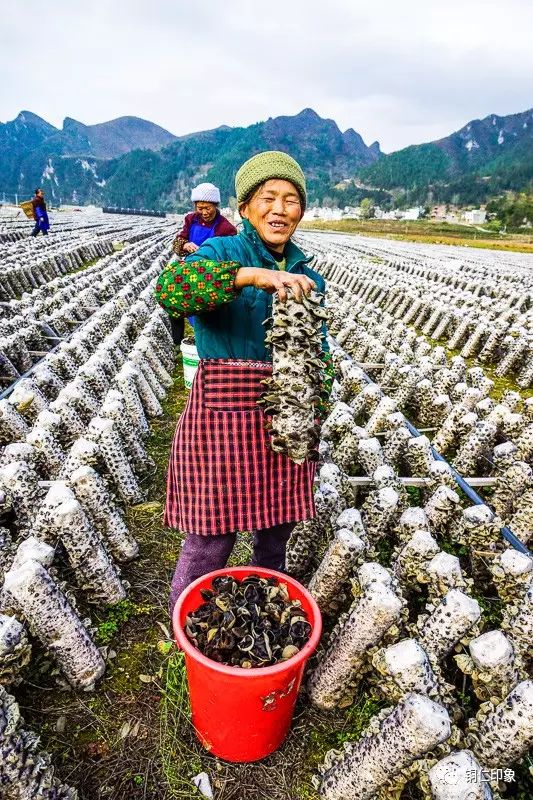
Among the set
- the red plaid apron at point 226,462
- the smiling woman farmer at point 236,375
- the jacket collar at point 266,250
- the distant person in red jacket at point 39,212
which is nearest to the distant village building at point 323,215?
the distant person in red jacket at point 39,212

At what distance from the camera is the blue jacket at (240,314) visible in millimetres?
2121

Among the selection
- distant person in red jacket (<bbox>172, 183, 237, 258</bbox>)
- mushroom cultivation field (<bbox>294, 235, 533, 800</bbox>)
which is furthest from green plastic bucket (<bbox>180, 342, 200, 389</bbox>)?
mushroom cultivation field (<bbox>294, 235, 533, 800</bbox>)

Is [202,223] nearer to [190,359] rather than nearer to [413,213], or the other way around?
[190,359]

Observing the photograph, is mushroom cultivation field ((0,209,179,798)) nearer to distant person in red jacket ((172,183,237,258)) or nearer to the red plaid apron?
the red plaid apron

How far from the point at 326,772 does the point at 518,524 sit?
8.52 ft

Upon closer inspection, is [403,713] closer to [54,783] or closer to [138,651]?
[54,783]

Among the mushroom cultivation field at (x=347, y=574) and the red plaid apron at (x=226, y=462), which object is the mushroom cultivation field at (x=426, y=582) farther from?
the red plaid apron at (x=226, y=462)

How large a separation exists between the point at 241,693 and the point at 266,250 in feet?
6.28

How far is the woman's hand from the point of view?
6.06 feet

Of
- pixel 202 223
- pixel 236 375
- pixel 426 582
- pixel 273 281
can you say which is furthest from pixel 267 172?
pixel 202 223

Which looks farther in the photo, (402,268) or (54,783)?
(402,268)

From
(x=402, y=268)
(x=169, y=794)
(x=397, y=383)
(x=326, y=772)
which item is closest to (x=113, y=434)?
(x=169, y=794)

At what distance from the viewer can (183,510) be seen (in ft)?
7.86

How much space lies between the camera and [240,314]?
2.16 meters
